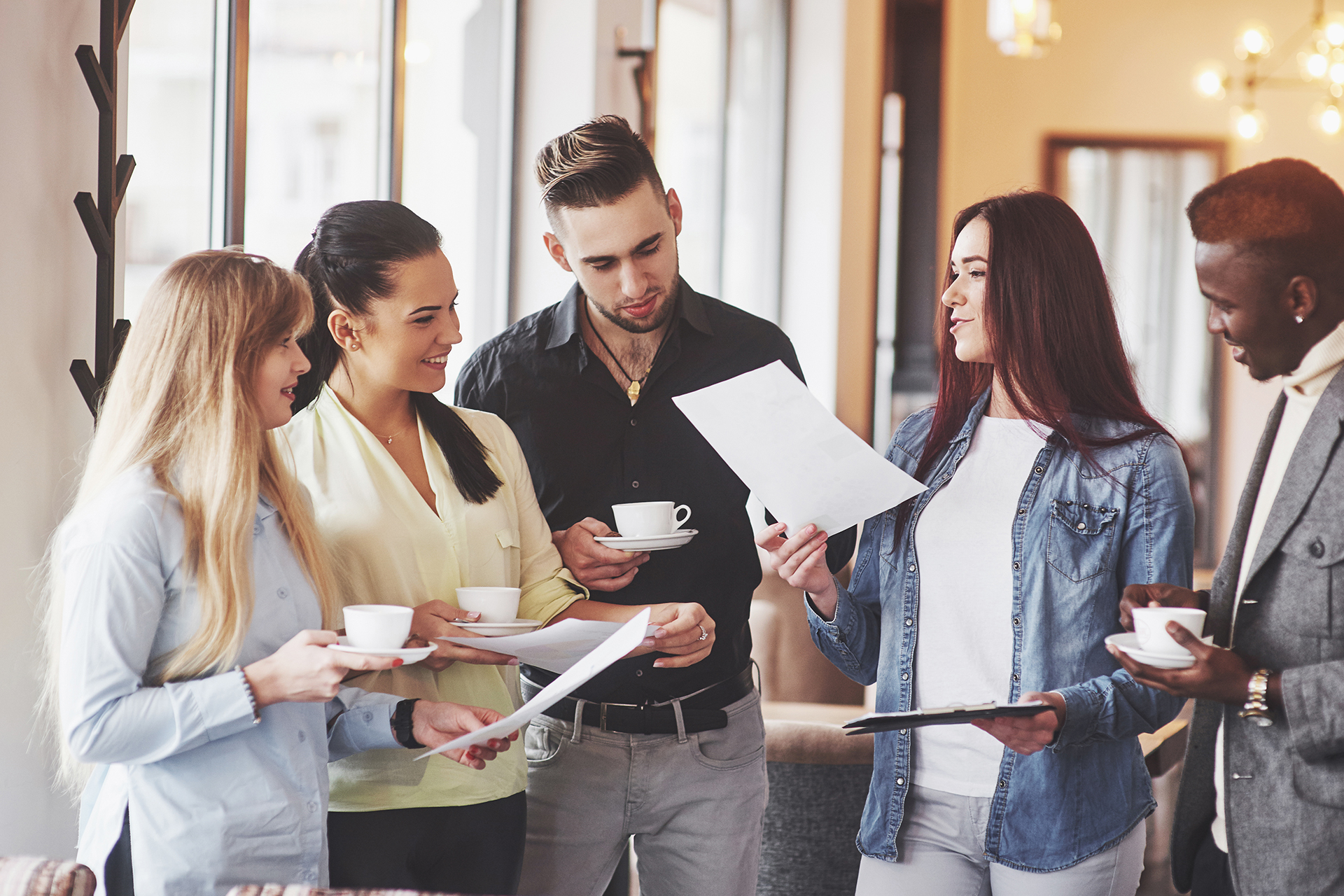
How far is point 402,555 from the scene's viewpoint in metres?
1.56

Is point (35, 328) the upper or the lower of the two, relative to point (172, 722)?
upper

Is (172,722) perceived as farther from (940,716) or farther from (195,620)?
(940,716)

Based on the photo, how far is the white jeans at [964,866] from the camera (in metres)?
1.52

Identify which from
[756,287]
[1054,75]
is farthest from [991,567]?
[1054,75]

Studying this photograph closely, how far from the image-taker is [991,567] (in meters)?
1.60

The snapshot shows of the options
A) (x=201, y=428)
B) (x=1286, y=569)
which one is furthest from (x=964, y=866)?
(x=201, y=428)

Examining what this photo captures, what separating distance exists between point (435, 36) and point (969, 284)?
189 cm

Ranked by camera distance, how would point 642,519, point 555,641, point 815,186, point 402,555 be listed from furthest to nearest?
point 815,186, point 642,519, point 402,555, point 555,641

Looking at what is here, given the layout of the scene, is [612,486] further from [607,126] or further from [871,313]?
[871,313]

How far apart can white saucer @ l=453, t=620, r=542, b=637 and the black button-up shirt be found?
372mm

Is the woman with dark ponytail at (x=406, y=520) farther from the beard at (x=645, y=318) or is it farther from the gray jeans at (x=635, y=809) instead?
the beard at (x=645, y=318)

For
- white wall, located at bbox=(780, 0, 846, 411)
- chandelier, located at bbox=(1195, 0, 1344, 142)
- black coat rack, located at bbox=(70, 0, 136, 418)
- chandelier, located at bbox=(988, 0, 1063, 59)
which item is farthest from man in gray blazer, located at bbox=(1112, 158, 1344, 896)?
chandelier, located at bbox=(1195, 0, 1344, 142)

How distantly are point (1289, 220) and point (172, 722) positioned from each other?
128cm

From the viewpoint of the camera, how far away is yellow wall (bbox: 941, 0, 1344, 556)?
7.75 metres
